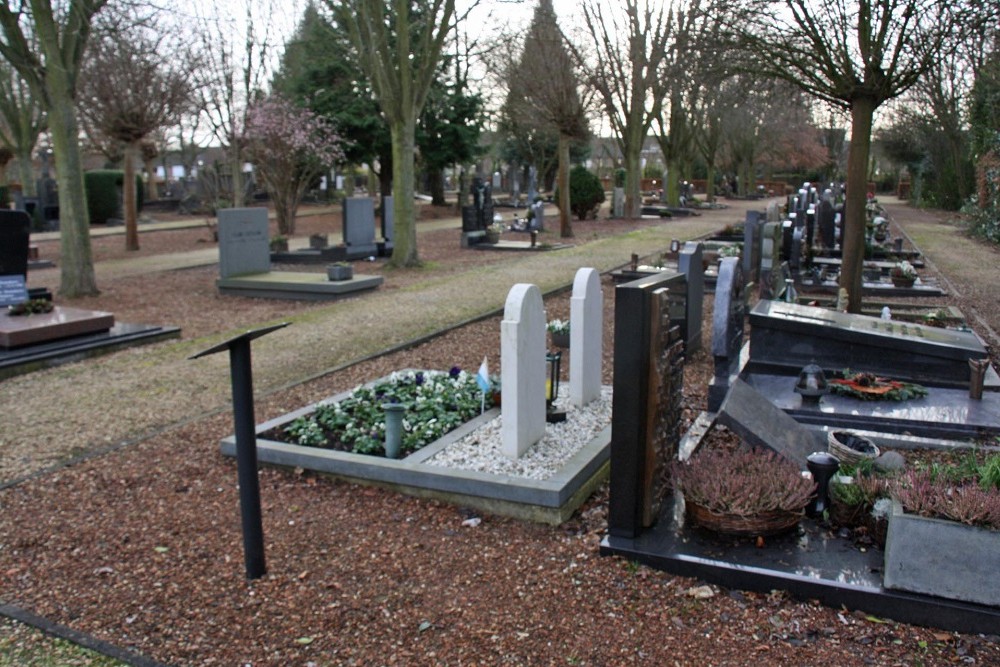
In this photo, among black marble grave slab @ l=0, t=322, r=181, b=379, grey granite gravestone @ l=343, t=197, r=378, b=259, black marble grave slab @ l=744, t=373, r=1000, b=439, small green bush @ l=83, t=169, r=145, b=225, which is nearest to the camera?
black marble grave slab @ l=744, t=373, r=1000, b=439

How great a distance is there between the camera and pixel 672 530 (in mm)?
4645

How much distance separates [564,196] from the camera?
86.4 ft

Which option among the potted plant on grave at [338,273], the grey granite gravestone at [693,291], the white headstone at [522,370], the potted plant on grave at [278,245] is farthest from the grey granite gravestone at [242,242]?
the white headstone at [522,370]

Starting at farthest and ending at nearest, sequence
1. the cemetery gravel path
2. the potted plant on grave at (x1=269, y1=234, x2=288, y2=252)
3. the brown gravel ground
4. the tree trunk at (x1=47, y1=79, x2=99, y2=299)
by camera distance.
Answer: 1. the potted plant on grave at (x1=269, y1=234, x2=288, y2=252)
2. the tree trunk at (x1=47, y1=79, x2=99, y2=299)
3. the cemetery gravel path
4. the brown gravel ground

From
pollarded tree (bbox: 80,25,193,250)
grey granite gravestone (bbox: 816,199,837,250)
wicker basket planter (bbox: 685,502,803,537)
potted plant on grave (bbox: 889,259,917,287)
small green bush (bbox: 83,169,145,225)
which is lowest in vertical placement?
wicker basket planter (bbox: 685,502,803,537)

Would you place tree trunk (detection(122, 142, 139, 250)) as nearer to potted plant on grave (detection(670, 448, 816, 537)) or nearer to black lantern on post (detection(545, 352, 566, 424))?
black lantern on post (detection(545, 352, 566, 424))

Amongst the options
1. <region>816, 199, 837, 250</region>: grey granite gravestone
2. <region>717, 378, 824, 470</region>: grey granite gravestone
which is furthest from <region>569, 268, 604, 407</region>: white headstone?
<region>816, 199, 837, 250</region>: grey granite gravestone

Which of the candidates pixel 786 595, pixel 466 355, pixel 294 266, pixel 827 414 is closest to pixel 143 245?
pixel 294 266

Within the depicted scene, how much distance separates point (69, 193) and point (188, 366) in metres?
6.22

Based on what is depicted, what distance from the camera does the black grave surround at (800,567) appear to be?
3.82 m

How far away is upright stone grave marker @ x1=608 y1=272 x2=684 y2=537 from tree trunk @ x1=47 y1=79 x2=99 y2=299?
1169 cm

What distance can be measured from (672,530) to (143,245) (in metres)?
23.0

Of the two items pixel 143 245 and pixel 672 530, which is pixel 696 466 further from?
pixel 143 245

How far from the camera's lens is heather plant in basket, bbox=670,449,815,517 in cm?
442
